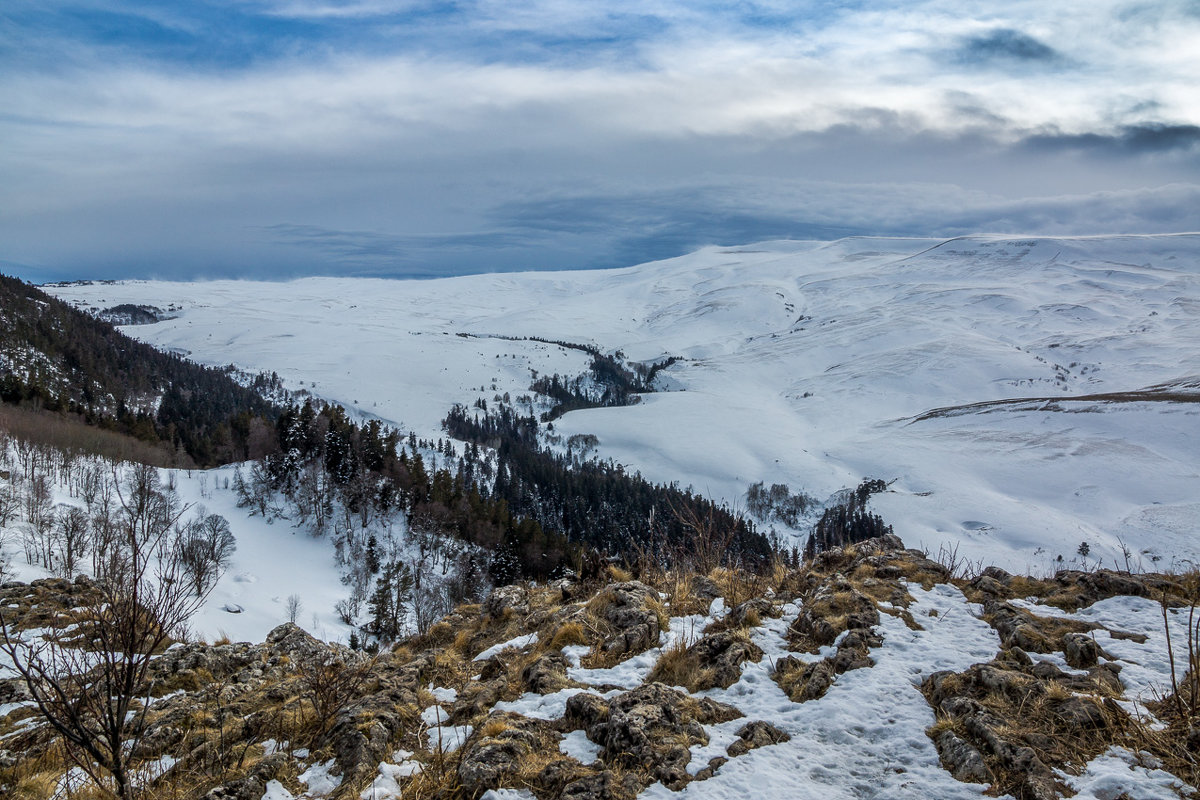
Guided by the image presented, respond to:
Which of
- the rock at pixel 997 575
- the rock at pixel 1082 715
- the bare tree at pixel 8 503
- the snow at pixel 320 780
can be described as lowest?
the bare tree at pixel 8 503

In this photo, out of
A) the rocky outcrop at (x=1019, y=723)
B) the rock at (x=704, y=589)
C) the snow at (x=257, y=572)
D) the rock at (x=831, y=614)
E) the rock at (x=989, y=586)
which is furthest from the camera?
the snow at (x=257, y=572)

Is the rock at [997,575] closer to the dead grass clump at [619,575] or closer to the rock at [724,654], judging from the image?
the rock at [724,654]

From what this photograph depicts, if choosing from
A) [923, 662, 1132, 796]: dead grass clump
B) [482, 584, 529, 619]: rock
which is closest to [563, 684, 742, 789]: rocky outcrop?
[923, 662, 1132, 796]: dead grass clump

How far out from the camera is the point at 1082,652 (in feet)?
22.8

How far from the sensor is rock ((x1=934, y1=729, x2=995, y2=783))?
5.17m

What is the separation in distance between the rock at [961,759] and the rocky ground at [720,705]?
0.06 feet

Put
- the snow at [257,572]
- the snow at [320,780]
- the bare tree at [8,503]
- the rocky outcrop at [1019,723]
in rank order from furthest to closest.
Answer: the snow at [257,572]
the bare tree at [8,503]
the snow at [320,780]
the rocky outcrop at [1019,723]

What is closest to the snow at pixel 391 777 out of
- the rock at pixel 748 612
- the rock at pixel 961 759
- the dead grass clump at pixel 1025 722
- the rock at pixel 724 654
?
the rock at pixel 724 654

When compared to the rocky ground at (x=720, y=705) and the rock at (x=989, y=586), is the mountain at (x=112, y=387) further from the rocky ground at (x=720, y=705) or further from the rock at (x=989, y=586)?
the rock at (x=989, y=586)

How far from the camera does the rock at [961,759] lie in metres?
5.17

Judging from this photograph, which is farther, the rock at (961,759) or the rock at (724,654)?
the rock at (724,654)

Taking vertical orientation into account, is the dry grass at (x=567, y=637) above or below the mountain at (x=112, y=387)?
above

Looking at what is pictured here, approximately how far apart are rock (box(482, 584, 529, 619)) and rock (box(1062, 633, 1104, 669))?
784 cm

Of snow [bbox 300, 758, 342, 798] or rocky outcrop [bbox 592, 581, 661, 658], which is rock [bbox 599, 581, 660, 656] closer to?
rocky outcrop [bbox 592, 581, 661, 658]
